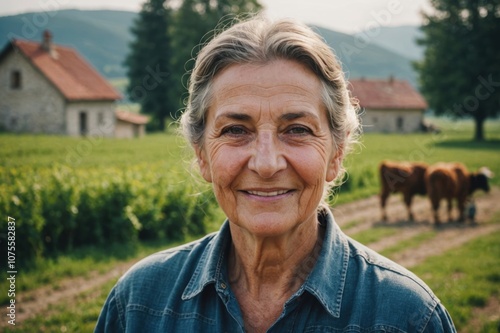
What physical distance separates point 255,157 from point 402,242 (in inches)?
333

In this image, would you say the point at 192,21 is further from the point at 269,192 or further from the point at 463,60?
the point at 269,192

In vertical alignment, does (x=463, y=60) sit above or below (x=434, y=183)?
above

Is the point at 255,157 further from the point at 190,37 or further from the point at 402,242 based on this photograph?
the point at 190,37

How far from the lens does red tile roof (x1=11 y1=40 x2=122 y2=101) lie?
34312mm

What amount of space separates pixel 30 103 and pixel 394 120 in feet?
146

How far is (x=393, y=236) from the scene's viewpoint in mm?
10312

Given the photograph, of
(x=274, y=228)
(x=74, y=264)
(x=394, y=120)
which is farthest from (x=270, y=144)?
(x=394, y=120)

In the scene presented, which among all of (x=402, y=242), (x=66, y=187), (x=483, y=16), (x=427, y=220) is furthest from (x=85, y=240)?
(x=483, y=16)

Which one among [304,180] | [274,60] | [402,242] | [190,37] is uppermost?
[190,37]

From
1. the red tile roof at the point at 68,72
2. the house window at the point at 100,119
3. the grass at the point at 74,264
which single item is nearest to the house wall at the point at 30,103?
the red tile roof at the point at 68,72

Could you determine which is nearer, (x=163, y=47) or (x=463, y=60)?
(x=463, y=60)

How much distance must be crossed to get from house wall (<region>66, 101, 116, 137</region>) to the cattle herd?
28.6 m

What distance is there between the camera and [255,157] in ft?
6.93

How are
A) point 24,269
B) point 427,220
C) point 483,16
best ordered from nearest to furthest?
point 24,269 → point 427,220 → point 483,16
